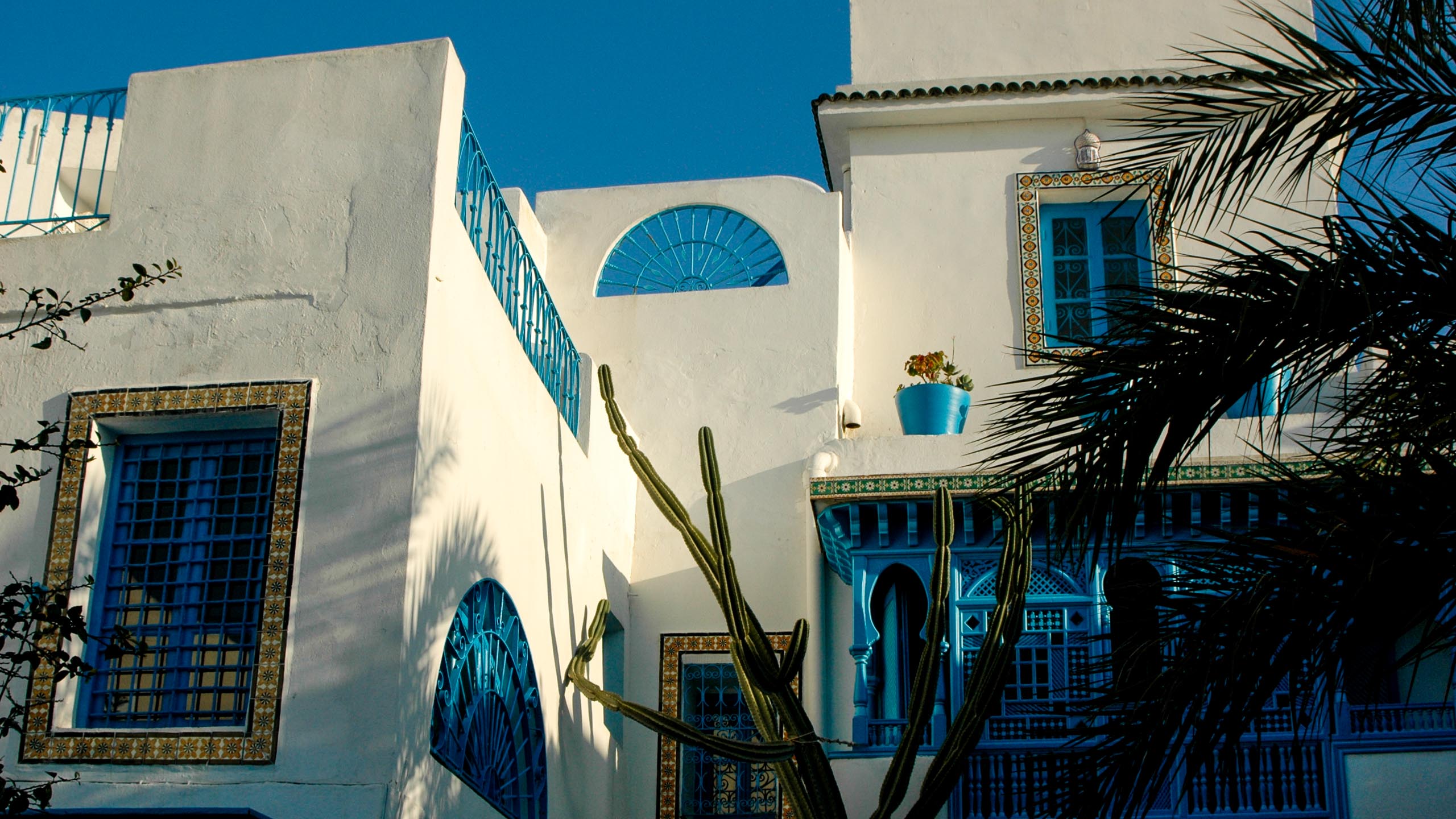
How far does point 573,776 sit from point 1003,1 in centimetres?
688

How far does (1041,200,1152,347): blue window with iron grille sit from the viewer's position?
1185 cm

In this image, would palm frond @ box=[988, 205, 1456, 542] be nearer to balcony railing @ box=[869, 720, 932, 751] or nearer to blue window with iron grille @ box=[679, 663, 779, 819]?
balcony railing @ box=[869, 720, 932, 751]

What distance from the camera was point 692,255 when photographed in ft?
38.9

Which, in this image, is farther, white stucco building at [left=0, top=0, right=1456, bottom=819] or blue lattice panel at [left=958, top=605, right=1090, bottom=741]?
blue lattice panel at [left=958, top=605, right=1090, bottom=741]

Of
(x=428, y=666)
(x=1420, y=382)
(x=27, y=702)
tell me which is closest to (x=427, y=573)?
(x=428, y=666)

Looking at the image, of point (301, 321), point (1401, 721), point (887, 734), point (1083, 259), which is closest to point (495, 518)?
point (301, 321)

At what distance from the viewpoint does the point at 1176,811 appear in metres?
9.12

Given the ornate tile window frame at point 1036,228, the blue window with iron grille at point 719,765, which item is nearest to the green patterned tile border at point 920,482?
the blue window with iron grille at point 719,765

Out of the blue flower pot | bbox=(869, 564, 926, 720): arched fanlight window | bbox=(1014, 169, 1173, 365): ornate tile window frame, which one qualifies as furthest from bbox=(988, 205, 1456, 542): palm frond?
bbox=(1014, 169, 1173, 365): ornate tile window frame

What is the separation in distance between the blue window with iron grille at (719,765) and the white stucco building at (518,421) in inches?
1.1

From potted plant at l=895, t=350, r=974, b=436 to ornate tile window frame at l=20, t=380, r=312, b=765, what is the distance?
15.4 ft

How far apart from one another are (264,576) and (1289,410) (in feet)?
13.5

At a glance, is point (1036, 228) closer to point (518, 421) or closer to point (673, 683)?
point (673, 683)

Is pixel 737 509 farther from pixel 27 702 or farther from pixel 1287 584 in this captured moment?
pixel 1287 584
